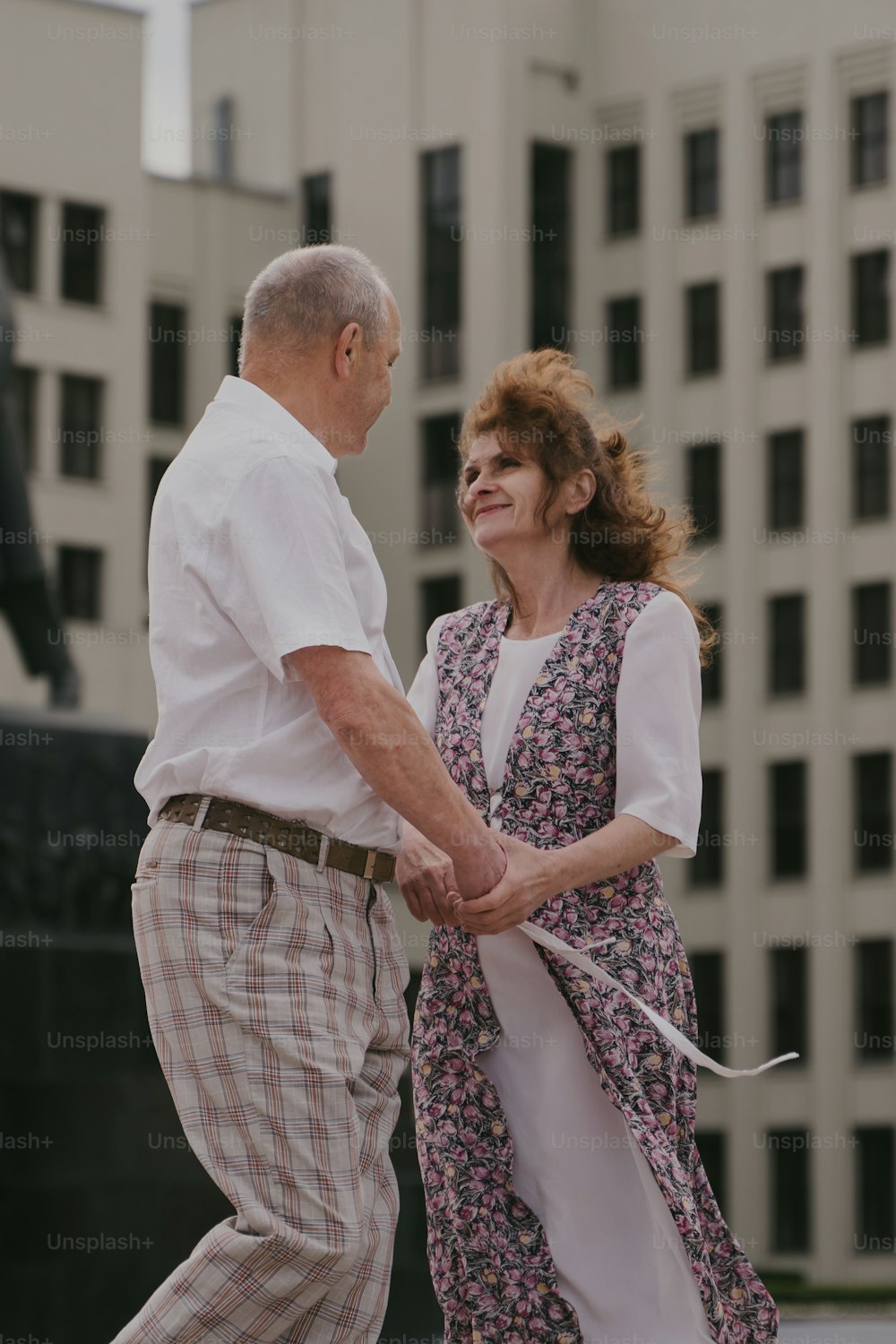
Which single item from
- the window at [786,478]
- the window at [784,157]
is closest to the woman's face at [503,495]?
the window at [786,478]

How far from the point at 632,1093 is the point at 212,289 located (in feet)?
114

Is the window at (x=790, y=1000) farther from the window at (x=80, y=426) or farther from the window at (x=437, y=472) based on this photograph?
the window at (x=80, y=426)

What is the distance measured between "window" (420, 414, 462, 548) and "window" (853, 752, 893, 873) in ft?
26.9

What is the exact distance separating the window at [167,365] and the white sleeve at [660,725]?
3407 cm

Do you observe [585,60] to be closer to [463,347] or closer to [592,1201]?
[463,347]

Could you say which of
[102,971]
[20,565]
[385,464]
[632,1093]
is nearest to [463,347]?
[385,464]

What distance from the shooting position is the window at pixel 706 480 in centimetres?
4019

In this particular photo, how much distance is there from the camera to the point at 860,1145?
37312 mm

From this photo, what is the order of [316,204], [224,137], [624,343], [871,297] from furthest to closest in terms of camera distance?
[224,137], [624,343], [316,204], [871,297]

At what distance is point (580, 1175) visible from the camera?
15.4 feet

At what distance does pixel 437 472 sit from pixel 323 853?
35.5 metres

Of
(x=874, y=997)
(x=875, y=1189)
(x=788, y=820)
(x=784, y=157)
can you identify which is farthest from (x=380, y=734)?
(x=784, y=157)

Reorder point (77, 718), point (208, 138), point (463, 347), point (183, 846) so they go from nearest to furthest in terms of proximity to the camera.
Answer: point (183, 846), point (77, 718), point (463, 347), point (208, 138)

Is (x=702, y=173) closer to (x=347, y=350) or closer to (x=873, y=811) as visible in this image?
(x=873, y=811)
